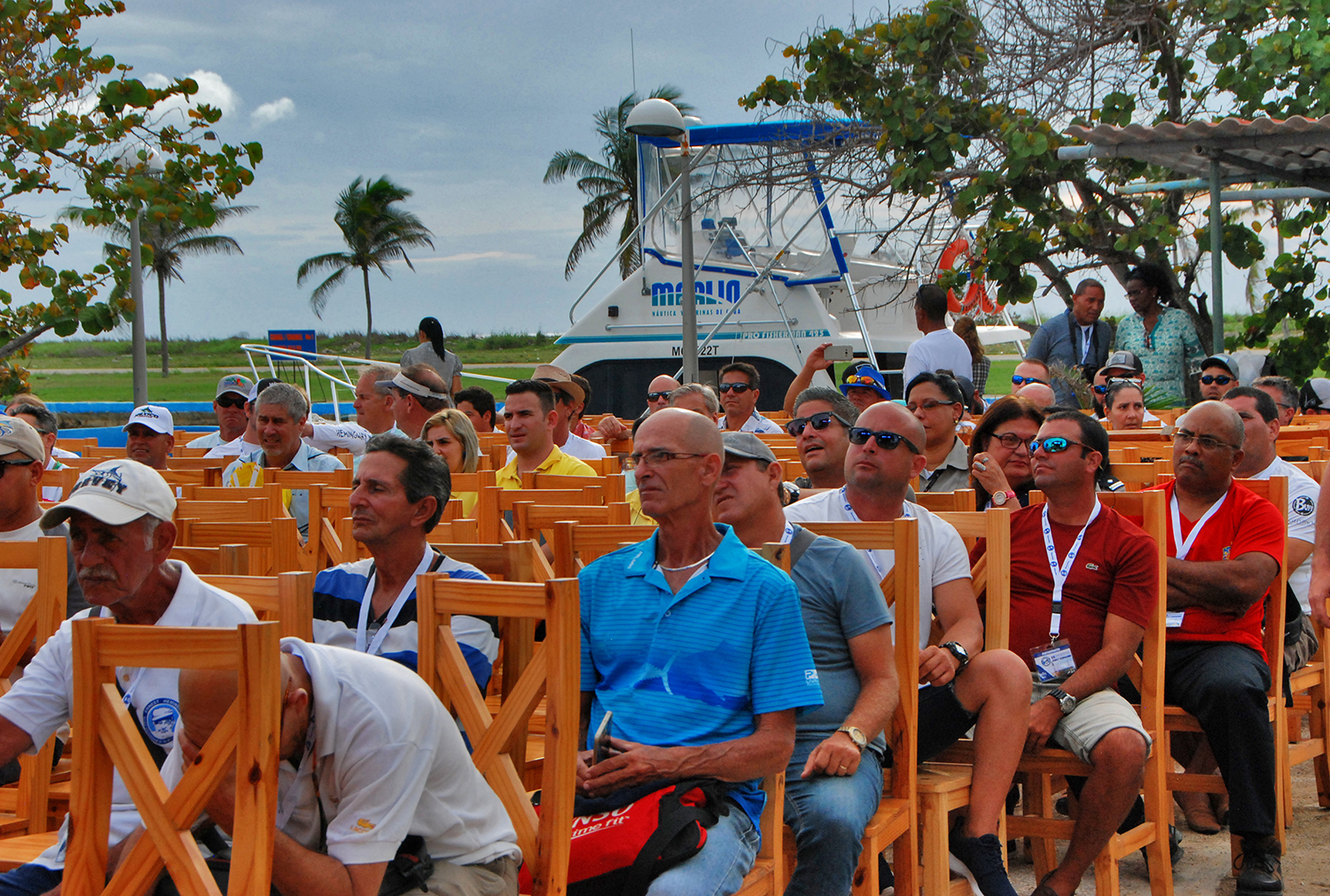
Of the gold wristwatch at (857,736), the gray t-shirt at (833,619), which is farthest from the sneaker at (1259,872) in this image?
the gold wristwatch at (857,736)

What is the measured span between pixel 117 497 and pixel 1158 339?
313 inches

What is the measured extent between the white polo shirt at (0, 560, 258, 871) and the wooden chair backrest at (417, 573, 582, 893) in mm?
394

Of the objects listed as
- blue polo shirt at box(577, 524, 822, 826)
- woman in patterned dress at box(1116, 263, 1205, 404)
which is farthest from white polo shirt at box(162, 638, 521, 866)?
woman in patterned dress at box(1116, 263, 1205, 404)

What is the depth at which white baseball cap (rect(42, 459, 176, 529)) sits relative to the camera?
246 cm

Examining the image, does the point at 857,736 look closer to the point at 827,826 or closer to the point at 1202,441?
the point at 827,826

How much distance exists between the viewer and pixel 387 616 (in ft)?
9.93

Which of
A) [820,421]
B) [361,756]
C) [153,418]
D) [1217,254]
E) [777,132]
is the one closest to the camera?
[361,756]

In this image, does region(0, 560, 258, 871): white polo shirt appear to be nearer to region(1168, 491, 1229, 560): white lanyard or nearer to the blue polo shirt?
the blue polo shirt

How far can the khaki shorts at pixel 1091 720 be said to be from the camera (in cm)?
332

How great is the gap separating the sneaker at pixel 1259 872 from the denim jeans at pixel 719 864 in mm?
1766

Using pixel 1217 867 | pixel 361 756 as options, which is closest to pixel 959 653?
pixel 1217 867

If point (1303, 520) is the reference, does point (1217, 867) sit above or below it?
below

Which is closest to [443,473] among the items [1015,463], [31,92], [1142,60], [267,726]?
[267,726]

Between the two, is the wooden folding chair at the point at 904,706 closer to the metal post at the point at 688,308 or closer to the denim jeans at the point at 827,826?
the denim jeans at the point at 827,826
